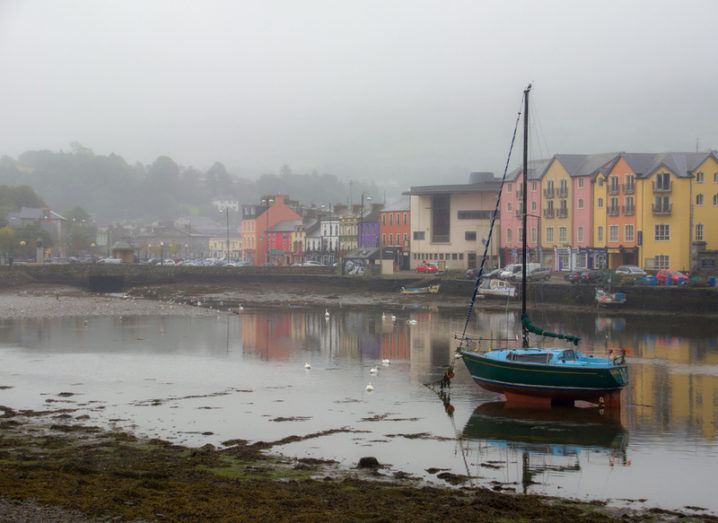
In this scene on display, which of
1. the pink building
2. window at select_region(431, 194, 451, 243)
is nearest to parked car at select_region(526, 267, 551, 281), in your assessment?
the pink building

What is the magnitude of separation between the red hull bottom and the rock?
10297 mm

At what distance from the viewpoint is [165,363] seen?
42.3 m

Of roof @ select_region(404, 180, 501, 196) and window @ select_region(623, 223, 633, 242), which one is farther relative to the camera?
roof @ select_region(404, 180, 501, 196)

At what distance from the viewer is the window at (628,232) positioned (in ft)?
262

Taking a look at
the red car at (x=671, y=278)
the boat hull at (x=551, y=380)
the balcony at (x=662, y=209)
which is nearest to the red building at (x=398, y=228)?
the balcony at (x=662, y=209)

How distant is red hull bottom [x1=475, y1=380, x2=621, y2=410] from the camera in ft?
101

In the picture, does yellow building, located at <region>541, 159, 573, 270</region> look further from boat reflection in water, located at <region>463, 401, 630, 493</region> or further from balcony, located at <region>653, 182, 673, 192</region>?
boat reflection in water, located at <region>463, 401, 630, 493</region>

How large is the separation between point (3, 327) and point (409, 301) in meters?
33.2

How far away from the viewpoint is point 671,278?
6744 centimetres

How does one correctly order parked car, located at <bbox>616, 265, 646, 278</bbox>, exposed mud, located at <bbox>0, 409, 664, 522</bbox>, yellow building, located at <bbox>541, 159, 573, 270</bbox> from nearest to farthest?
1. exposed mud, located at <bbox>0, 409, 664, 522</bbox>
2. parked car, located at <bbox>616, 265, 646, 278</bbox>
3. yellow building, located at <bbox>541, 159, 573, 270</bbox>

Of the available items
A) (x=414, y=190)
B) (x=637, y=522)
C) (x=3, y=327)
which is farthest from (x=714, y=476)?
(x=414, y=190)

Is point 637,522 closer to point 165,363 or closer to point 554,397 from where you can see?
point 554,397

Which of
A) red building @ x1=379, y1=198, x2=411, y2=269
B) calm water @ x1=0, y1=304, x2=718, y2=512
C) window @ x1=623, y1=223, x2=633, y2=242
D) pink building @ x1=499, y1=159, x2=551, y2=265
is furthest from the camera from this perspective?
red building @ x1=379, y1=198, x2=411, y2=269

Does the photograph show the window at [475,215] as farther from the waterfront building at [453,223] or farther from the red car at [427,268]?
the red car at [427,268]
